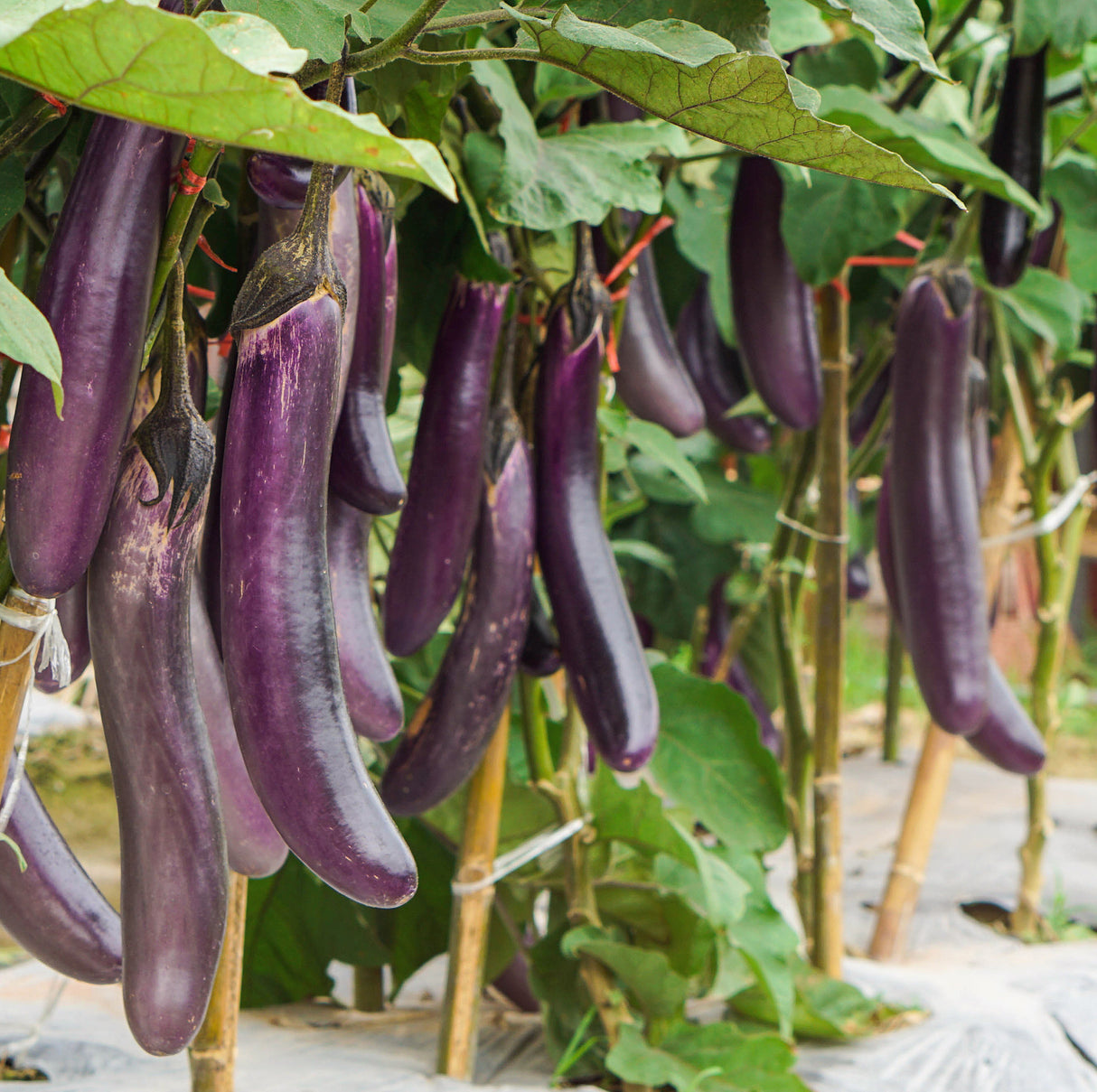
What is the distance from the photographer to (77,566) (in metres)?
0.27

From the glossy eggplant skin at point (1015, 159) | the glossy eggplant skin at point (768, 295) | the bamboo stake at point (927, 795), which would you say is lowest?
the bamboo stake at point (927, 795)

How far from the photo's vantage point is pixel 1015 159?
0.67 metres

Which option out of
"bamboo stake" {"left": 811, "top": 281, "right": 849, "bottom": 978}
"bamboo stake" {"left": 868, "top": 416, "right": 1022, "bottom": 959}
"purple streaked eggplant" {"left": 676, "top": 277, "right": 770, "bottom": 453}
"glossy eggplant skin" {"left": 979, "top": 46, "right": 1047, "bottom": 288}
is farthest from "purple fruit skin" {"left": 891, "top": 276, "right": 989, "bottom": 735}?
"bamboo stake" {"left": 868, "top": 416, "right": 1022, "bottom": 959}

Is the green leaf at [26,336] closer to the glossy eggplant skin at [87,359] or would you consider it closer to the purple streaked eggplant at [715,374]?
the glossy eggplant skin at [87,359]

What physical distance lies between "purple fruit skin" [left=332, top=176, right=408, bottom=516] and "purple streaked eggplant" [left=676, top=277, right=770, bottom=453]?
0.62 meters

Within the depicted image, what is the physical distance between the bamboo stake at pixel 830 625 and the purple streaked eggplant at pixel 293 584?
627 mm

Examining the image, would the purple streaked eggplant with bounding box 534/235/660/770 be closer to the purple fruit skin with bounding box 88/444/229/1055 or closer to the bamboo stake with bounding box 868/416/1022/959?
the purple fruit skin with bounding box 88/444/229/1055

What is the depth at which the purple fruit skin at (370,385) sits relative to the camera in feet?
1.15

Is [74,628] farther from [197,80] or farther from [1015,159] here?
[1015,159]

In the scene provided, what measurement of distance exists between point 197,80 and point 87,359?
0.09 m

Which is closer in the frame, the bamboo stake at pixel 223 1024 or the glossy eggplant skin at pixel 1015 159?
the bamboo stake at pixel 223 1024

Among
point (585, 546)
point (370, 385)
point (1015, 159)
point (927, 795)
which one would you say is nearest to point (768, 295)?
point (1015, 159)

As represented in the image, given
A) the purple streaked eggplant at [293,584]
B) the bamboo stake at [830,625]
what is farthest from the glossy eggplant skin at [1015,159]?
the purple streaked eggplant at [293,584]

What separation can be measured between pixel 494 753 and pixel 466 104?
1.02ft
